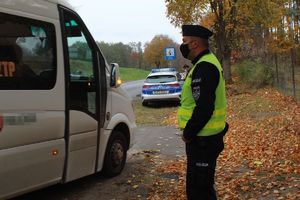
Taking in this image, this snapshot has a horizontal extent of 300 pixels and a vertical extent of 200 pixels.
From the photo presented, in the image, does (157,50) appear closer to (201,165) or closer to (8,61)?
(8,61)

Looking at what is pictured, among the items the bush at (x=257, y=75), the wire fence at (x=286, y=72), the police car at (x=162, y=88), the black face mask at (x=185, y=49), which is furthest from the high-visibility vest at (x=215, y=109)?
the bush at (x=257, y=75)

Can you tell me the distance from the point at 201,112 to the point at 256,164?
414cm

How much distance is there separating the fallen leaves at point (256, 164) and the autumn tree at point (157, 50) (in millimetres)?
85607

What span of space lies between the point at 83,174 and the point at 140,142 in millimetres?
4947

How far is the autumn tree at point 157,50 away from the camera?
9938 centimetres

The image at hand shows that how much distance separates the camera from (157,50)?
99.8 meters

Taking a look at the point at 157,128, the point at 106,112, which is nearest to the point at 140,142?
the point at 157,128

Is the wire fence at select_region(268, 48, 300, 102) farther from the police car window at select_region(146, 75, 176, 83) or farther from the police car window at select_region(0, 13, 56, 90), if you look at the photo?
the police car window at select_region(0, 13, 56, 90)

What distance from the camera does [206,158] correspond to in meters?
4.46

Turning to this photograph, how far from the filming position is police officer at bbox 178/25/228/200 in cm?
434

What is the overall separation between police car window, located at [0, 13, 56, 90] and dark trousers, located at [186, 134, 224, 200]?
6.61ft

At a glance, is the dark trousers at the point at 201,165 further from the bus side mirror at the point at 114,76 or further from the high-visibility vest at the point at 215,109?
the bus side mirror at the point at 114,76

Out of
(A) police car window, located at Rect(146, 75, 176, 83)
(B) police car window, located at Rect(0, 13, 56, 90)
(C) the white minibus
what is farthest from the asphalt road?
(B) police car window, located at Rect(0, 13, 56, 90)

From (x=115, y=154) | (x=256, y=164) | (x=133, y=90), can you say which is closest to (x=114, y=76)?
(x=115, y=154)
